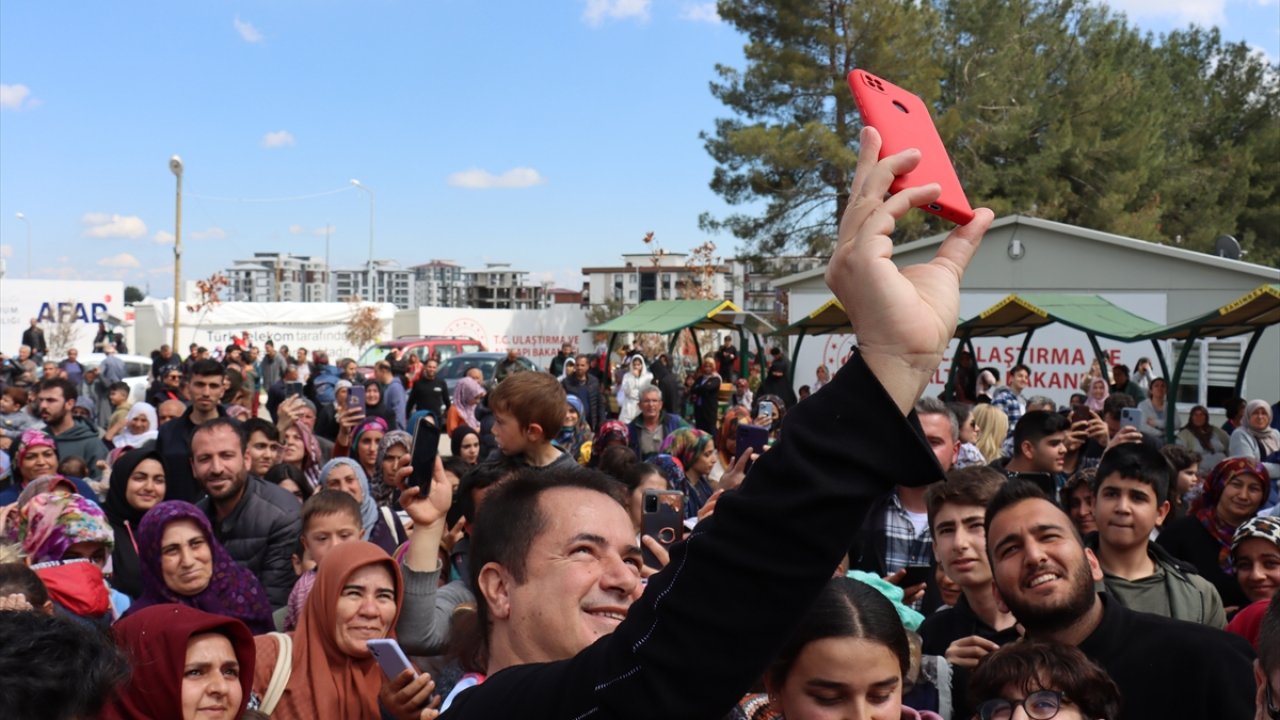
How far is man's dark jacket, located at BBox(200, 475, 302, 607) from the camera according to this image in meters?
5.43

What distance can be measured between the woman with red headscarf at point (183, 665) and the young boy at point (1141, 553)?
120 inches

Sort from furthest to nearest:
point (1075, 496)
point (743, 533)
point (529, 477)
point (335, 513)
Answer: point (1075, 496), point (335, 513), point (529, 477), point (743, 533)

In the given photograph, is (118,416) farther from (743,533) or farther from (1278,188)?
(1278,188)

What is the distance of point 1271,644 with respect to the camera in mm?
2227

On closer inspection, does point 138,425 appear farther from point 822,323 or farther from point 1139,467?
point 822,323

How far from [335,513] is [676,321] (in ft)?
51.0

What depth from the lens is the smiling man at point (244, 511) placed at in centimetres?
545

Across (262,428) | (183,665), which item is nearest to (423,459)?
(183,665)

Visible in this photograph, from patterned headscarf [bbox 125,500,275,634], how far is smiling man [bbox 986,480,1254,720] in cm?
298

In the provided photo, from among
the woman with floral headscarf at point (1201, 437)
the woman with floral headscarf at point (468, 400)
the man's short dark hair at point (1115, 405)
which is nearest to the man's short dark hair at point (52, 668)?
the woman with floral headscarf at point (468, 400)

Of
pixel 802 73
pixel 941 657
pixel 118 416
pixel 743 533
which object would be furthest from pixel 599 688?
pixel 802 73

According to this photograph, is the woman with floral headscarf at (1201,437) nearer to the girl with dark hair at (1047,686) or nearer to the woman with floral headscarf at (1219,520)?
the woman with floral headscarf at (1219,520)

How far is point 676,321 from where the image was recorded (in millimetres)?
20312

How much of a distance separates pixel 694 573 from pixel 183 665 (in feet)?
8.73
